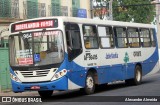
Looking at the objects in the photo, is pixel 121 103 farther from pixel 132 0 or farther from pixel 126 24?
pixel 132 0

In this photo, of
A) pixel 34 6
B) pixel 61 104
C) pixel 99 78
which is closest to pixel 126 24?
pixel 99 78

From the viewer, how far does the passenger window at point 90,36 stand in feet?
57.9

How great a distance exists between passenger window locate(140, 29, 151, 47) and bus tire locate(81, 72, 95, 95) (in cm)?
577

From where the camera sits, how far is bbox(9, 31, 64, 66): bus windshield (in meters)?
16.0

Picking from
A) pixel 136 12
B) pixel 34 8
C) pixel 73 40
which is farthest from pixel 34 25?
pixel 136 12

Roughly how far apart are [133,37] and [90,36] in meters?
4.42

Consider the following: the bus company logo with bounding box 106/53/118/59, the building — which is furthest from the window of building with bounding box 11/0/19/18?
the bus company logo with bounding box 106/53/118/59

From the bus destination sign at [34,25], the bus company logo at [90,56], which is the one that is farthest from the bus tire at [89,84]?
the bus destination sign at [34,25]

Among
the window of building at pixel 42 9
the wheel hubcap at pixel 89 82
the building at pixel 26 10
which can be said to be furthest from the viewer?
the window of building at pixel 42 9

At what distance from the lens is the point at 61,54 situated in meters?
16.0

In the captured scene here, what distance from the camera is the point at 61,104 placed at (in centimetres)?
1462

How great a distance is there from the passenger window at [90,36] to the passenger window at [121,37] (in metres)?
2.06

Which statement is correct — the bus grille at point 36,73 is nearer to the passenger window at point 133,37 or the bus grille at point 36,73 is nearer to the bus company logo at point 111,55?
the bus company logo at point 111,55

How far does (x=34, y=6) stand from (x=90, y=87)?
13.5 meters
